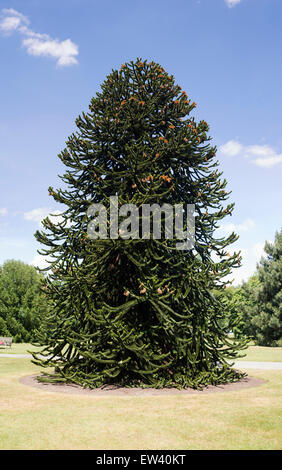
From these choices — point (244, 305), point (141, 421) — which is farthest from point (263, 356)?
point (141, 421)

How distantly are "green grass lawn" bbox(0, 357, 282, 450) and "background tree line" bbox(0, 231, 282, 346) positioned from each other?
73.7ft

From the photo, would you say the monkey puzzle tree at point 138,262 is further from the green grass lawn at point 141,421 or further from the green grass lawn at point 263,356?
the green grass lawn at point 263,356

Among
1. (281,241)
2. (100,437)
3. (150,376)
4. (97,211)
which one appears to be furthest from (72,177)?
(281,241)

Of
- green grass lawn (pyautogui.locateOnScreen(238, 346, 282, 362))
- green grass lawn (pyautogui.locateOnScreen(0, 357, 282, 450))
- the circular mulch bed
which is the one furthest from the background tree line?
green grass lawn (pyautogui.locateOnScreen(0, 357, 282, 450))

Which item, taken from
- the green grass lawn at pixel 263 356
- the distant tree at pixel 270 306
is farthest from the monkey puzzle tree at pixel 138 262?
the distant tree at pixel 270 306

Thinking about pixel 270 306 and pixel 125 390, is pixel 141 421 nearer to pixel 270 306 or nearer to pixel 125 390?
pixel 125 390

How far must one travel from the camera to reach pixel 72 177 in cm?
1323

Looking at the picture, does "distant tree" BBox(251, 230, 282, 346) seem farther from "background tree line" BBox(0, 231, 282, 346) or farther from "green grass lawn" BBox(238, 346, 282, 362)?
"green grass lawn" BBox(238, 346, 282, 362)

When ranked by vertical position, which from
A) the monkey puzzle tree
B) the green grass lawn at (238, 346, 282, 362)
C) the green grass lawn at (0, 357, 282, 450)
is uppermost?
the monkey puzzle tree

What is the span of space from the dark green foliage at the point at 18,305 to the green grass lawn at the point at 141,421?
2839cm

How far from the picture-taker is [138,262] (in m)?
11.0

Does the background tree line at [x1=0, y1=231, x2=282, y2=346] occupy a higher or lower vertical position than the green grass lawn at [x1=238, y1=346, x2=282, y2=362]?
higher

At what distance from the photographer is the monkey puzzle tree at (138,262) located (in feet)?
36.9

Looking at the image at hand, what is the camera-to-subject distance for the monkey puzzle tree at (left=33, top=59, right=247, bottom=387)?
36.9ft
